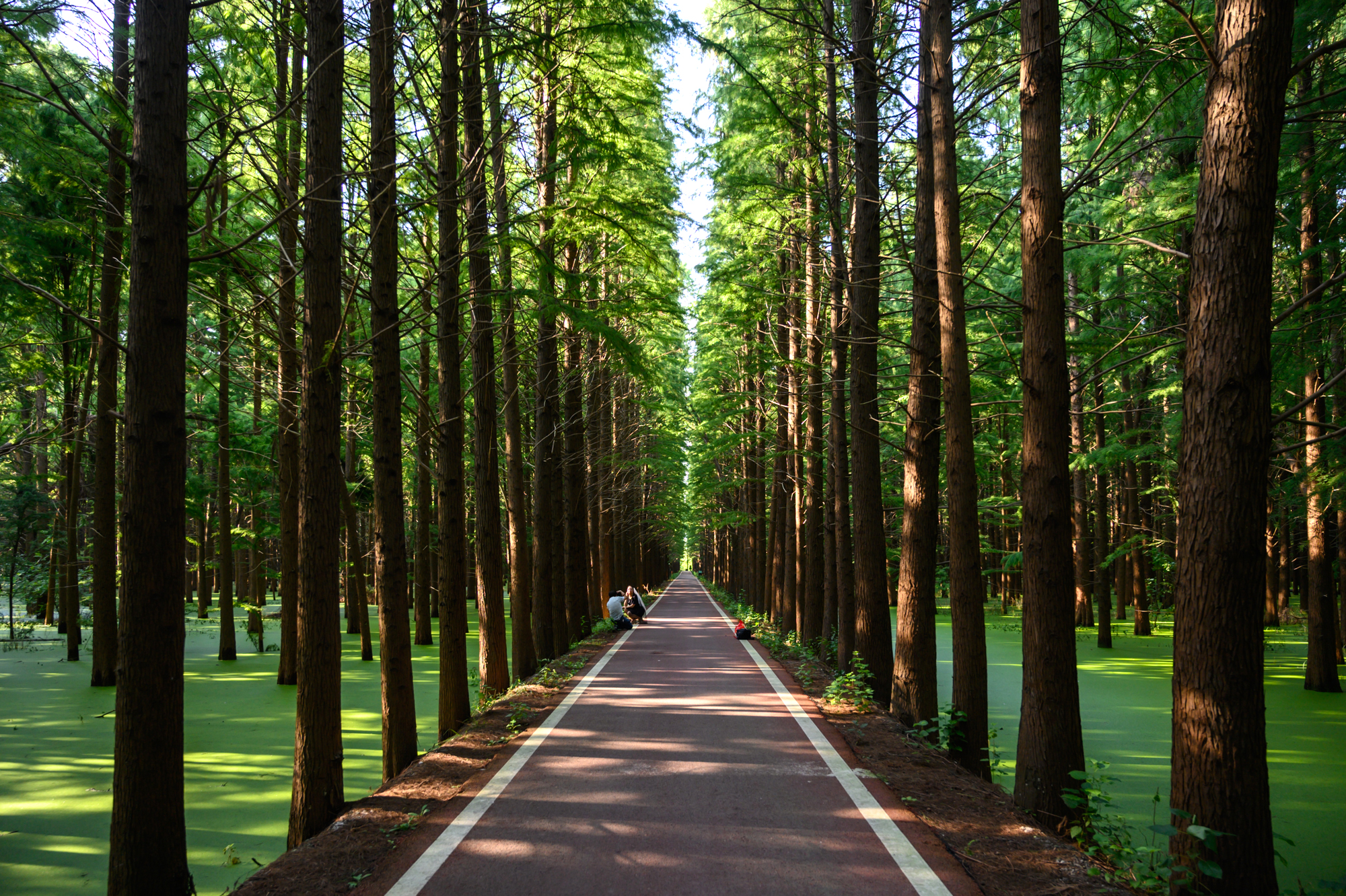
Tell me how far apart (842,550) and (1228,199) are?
951cm

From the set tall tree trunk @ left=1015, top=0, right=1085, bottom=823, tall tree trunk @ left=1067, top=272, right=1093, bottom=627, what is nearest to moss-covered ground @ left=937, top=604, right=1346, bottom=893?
tall tree trunk @ left=1015, top=0, right=1085, bottom=823

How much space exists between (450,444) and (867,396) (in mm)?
5967

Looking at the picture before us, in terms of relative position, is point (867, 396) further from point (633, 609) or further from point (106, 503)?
point (633, 609)

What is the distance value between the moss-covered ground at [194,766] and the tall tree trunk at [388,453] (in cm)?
127

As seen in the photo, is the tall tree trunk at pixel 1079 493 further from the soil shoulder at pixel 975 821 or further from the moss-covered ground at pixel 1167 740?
the soil shoulder at pixel 975 821

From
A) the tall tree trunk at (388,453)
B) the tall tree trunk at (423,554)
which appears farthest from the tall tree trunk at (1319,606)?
the tall tree trunk at (423,554)

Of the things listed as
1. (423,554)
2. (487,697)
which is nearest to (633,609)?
(423,554)

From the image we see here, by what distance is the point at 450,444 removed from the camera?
352 inches

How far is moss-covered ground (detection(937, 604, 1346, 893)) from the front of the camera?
697 centimetres

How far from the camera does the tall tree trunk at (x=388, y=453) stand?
23.7 ft

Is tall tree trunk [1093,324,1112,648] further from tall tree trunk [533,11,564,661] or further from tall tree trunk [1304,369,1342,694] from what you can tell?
tall tree trunk [533,11,564,661]

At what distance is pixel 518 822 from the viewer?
16.2 feet

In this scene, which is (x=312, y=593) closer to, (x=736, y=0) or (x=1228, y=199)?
(x=1228, y=199)

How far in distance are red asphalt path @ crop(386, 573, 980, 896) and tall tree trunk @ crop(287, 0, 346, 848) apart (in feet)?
4.01
